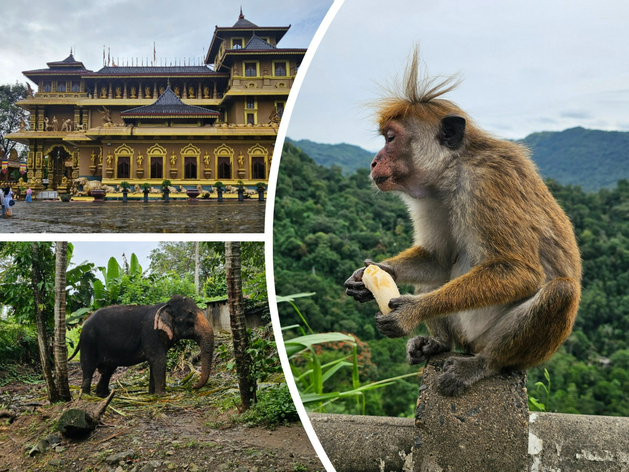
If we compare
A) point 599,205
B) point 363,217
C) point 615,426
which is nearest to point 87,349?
point 615,426

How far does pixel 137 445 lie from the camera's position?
683cm

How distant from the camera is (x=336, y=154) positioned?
42.1 m

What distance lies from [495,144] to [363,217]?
1195 inches

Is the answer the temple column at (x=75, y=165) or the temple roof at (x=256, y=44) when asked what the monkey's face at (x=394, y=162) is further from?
the temple roof at (x=256, y=44)

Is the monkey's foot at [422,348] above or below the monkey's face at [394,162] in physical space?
below

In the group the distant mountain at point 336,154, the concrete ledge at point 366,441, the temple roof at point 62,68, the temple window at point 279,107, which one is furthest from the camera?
the distant mountain at point 336,154

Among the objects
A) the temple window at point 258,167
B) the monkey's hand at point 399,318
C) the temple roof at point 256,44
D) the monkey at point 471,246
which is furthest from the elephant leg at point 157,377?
the temple roof at point 256,44

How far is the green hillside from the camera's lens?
26953 millimetres

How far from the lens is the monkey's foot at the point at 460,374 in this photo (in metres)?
3.27

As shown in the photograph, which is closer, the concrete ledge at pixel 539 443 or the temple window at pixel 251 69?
the concrete ledge at pixel 539 443

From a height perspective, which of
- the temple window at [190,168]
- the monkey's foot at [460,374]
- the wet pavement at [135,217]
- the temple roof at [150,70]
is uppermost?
the temple roof at [150,70]

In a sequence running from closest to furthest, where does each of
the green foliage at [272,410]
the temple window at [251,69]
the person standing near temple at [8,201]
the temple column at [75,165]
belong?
the green foliage at [272,410] < the person standing near temple at [8,201] < the temple column at [75,165] < the temple window at [251,69]

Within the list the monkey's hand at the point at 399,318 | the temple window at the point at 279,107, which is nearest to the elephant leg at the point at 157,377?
the monkey's hand at the point at 399,318

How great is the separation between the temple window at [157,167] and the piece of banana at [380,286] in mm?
12906
